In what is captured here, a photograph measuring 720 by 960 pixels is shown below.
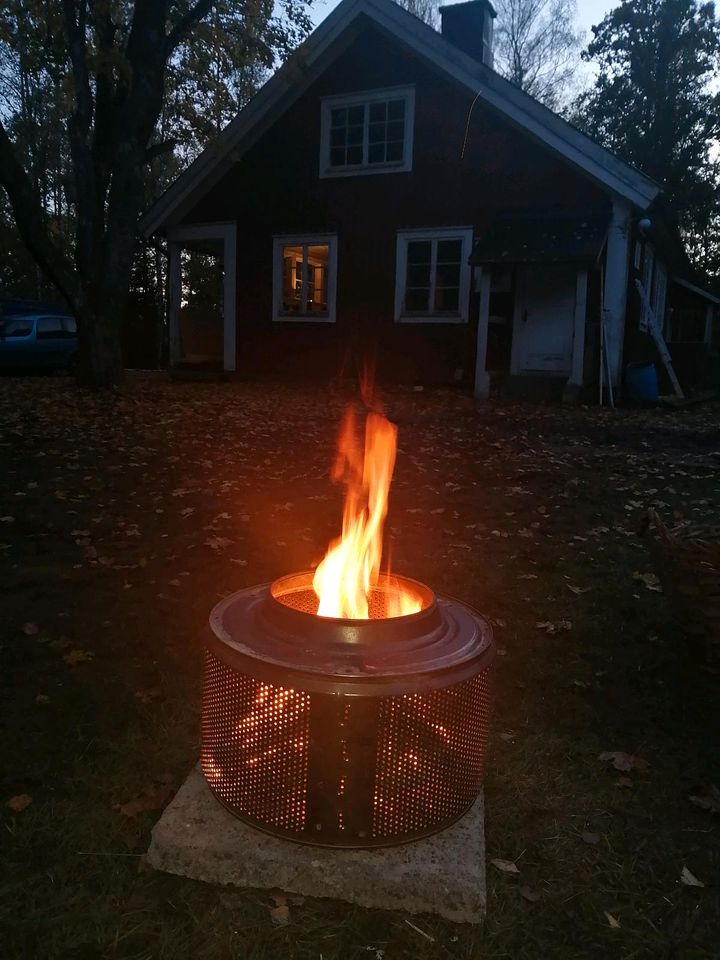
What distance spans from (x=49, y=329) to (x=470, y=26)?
1392 centimetres

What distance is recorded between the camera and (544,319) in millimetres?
16062

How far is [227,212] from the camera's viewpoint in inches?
728

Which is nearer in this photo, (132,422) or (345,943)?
(345,943)

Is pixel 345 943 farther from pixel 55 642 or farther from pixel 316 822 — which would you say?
pixel 55 642

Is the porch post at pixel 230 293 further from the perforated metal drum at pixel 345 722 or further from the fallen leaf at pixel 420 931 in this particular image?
the fallen leaf at pixel 420 931

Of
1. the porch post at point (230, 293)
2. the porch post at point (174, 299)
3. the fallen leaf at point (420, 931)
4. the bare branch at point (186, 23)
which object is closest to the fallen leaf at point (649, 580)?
the fallen leaf at point (420, 931)

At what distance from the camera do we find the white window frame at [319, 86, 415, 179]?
16.4m

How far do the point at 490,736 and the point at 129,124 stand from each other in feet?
46.1

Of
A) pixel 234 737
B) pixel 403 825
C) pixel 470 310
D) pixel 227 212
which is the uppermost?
pixel 227 212

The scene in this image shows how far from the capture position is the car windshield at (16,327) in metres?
20.6

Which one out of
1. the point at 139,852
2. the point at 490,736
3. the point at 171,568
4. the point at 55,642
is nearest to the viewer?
the point at 139,852

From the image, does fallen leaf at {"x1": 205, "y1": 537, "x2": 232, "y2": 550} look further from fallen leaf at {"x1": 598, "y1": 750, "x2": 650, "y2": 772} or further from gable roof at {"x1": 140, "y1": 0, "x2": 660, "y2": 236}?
gable roof at {"x1": 140, "y1": 0, "x2": 660, "y2": 236}

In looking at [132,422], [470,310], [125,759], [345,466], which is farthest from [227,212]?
[125,759]

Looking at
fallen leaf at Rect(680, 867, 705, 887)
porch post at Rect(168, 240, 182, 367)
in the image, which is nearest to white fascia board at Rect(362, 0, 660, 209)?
porch post at Rect(168, 240, 182, 367)
